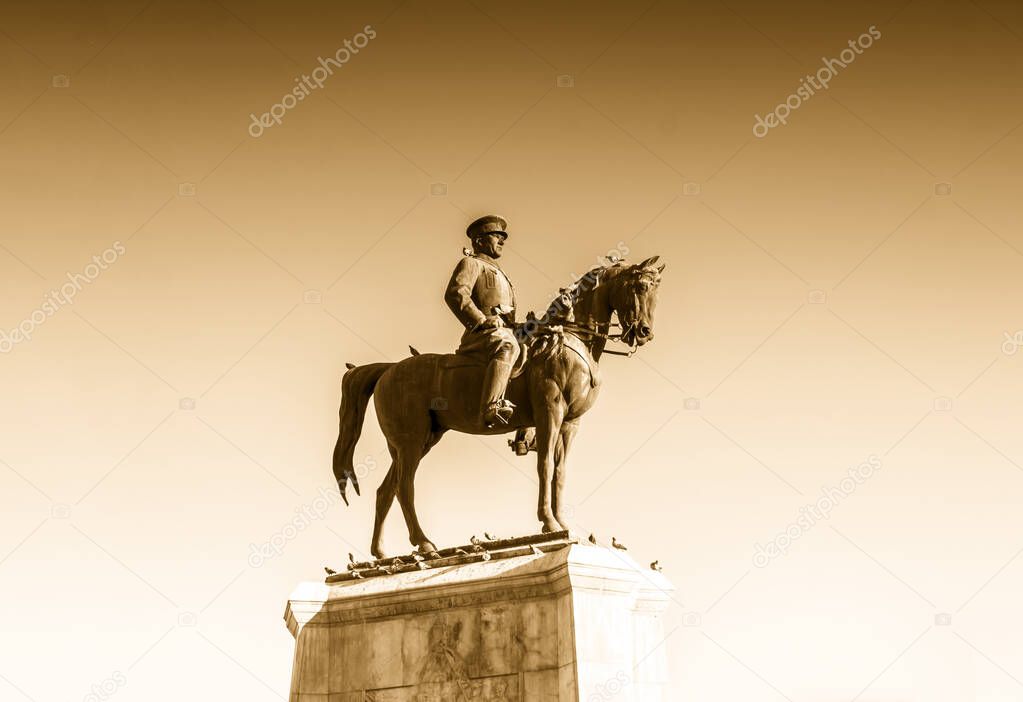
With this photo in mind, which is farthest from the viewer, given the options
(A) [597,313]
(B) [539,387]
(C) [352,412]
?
(C) [352,412]

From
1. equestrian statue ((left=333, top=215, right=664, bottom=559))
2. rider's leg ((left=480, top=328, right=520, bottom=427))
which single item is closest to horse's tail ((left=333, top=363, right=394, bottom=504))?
equestrian statue ((left=333, top=215, right=664, bottom=559))

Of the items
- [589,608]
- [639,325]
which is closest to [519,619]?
[589,608]

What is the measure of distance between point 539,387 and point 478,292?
1646mm

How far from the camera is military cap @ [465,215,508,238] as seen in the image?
43.8 feet

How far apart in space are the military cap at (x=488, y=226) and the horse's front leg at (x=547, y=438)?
2.39 meters

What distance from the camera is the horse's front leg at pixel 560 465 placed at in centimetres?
1200

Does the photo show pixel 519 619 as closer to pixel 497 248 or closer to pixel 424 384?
pixel 424 384

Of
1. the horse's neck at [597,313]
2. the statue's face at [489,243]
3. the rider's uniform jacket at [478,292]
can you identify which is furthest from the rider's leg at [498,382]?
the statue's face at [489,243]

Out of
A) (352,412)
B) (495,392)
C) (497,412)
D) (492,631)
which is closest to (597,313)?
(495,392)

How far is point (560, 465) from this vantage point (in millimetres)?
12141

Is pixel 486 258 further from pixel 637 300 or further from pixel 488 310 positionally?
pixel 637 300

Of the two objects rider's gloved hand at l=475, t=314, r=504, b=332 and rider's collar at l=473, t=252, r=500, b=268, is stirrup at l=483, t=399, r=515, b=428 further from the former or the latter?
A: rider's collar at l=473, t=252, r=500, b=268

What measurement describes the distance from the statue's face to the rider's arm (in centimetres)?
35

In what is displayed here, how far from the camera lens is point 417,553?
39.2 ft
